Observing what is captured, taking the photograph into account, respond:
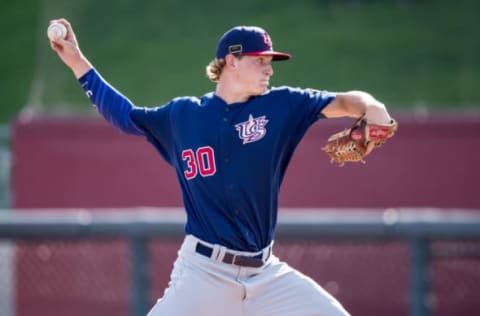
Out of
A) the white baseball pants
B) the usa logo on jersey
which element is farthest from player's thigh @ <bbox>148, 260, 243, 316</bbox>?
the usa logo on jersey

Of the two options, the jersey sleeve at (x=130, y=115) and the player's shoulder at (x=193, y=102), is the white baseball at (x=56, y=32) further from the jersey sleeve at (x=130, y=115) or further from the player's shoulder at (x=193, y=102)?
the player's shoulder at (x=193, y=102)

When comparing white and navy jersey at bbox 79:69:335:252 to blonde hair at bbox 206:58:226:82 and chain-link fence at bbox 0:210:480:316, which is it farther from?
chain-link fence at bbox 0:210:480:316

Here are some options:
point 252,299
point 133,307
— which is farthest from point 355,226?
point 252,299

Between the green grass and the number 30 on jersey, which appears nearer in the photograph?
the number 30 on jersey

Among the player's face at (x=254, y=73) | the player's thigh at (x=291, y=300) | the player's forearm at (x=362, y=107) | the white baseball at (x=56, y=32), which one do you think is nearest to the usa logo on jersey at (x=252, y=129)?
the player's face at (x=254, y=73)

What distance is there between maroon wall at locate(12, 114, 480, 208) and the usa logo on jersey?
4226 mm

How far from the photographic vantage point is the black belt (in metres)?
4.55

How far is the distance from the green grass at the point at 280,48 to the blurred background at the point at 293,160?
0.03 m

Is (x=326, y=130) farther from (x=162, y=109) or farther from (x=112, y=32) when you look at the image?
(x=112, y=32)

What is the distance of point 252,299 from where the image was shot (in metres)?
4.55

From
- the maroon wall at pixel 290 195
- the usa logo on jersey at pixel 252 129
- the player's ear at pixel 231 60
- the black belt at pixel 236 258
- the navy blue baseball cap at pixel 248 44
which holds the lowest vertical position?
the maroon wall at pixel 290 195

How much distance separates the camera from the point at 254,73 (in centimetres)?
460

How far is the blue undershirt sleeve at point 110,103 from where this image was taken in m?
4.85

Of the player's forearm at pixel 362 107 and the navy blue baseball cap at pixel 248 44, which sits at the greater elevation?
the navy blue baseball cap at pixel 248 44
